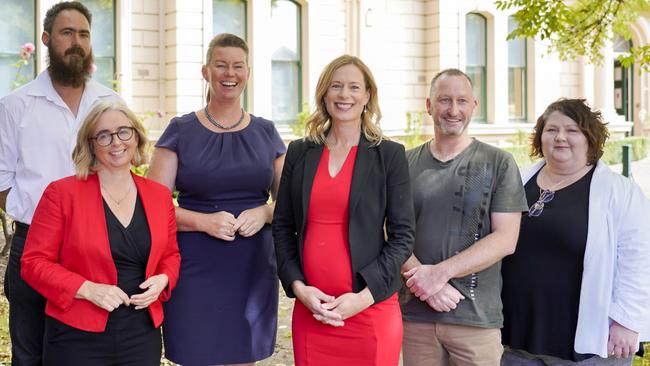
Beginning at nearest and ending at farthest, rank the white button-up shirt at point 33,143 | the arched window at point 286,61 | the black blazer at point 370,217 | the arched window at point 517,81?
1. the black blazer at point 370,217
2. the white button-up shirt at point 33,143
3. the arched window at point 286,61
4. the arched window at point 517,81

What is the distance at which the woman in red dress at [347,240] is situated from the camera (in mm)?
3750

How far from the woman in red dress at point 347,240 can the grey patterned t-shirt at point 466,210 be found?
0.79ft

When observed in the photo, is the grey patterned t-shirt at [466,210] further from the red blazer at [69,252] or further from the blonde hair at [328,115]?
the red blazer at [69,252]

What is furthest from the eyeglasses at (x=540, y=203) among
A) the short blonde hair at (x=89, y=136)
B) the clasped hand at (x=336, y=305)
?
the short blonde hair at (x=89, y=136)

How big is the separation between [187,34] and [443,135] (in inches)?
486

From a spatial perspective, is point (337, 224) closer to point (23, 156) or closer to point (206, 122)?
point (206, 122)

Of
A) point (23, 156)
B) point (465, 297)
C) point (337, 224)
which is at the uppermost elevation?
point (23, 156)

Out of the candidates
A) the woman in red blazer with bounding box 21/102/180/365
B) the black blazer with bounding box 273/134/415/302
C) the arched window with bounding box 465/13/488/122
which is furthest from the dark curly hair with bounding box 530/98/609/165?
Answer: the arched window with bounding box 465/13/488/122

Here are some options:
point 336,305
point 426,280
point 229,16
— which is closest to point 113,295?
point 336,305

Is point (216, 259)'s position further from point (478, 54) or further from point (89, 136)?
point (478, 54)

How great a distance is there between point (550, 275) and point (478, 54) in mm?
17255

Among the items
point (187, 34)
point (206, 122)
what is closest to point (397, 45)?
point (187, 34)

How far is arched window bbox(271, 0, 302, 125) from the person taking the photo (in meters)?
17.6

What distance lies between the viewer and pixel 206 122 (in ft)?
14.4
